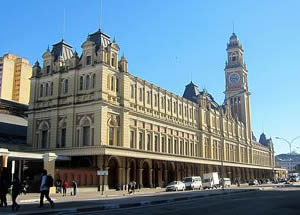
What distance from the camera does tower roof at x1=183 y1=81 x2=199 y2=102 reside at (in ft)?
277

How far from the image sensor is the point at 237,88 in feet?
379

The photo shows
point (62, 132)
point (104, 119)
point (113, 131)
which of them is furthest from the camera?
point (62, 132)

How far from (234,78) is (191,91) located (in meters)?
35.3

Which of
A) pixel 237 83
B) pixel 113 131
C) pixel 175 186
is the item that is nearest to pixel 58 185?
pixel 113 131

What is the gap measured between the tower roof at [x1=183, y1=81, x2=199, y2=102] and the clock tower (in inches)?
995

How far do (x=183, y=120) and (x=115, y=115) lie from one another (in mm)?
22212

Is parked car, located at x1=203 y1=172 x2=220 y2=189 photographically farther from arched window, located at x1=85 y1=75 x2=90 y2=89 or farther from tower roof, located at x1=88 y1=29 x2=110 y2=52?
tower roof, located at x1=88 y1=29 x2=110 y2=52

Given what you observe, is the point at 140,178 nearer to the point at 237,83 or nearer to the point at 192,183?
the point at 192,183

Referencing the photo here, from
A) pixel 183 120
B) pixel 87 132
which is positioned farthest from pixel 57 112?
pixel 183 120

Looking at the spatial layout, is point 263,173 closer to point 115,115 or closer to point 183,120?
point 183,120

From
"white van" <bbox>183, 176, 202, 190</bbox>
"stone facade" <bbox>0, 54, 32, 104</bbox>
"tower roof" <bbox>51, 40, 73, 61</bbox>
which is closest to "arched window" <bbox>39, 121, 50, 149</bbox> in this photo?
"tower roof" <bbox>51, 40, 73, 61</bbox>

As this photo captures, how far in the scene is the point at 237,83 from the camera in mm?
115625

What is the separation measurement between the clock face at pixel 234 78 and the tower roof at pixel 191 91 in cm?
3192

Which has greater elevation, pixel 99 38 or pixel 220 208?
pixel 99 38
